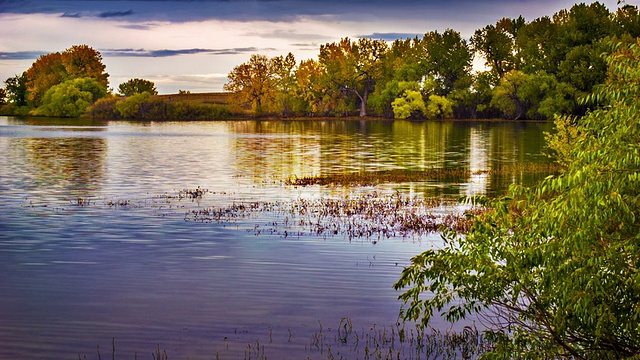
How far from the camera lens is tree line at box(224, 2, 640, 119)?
430ft

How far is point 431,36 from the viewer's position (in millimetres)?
167750

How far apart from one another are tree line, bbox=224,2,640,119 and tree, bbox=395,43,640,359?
104290mm

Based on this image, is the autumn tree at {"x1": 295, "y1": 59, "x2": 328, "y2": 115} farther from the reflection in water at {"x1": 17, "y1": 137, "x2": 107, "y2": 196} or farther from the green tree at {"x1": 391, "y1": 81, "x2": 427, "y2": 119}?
the reflection in water at {"x1": 17, "y1": 137, "x2": 107, "y2": 196}

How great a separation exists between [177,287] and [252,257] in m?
3.73

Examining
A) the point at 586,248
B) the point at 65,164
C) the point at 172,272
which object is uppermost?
the point at 586,248

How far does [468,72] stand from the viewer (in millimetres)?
165625

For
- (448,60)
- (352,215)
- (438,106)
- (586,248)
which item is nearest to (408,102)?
(438,106)

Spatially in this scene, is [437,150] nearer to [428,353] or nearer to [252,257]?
[252,257]

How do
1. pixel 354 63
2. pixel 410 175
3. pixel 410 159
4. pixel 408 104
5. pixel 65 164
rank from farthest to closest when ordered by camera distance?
pixel 354 63 < pixel 408 104 < pixel 410 159 < pixel 65 164 < pixel 410 175

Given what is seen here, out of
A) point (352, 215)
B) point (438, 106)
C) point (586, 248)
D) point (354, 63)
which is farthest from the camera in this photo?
point (354, 63)

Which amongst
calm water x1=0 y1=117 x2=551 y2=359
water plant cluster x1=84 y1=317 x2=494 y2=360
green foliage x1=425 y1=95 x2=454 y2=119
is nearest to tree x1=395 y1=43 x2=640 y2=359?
water plant cluster x1=84 y1=317 x2=494 y2=360

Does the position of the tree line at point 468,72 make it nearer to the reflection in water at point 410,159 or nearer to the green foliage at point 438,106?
the green foliage at point 438,106

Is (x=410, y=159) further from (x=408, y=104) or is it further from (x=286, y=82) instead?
(x=286, y=82)

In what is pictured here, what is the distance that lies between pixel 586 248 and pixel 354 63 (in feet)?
580
